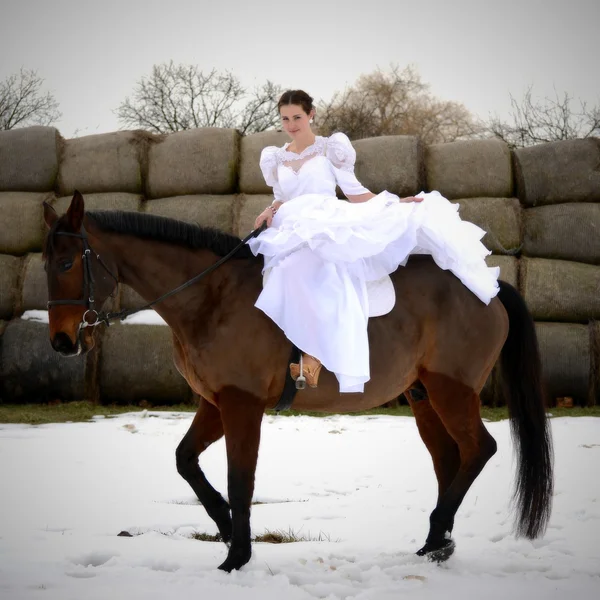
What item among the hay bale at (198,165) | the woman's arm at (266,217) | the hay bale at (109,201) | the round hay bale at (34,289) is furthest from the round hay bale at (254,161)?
the woman's arm at (266,217)

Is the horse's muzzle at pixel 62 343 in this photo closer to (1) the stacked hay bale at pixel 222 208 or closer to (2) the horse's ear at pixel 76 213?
(2) the horse's ear at pixel 76 213

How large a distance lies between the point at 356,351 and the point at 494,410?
189 inches

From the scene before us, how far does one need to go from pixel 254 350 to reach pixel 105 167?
6031 millimetres

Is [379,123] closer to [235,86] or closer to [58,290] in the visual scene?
[235,86]

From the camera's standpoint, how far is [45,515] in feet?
13.9

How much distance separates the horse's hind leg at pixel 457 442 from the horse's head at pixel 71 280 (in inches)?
64.3

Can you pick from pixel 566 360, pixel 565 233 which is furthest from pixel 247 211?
pixel 566 360

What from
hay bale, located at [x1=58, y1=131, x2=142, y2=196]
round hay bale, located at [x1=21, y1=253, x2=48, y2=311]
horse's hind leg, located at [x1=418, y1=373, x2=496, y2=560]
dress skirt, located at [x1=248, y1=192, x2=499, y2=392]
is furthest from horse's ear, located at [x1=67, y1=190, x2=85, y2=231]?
hay bale, located at [x1=58, y1=131, x2=142, y2=196]

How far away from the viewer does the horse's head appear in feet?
10.5

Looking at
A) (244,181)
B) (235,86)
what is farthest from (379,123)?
(244,181)

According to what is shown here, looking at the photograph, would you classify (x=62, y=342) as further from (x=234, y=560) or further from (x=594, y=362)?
(x=594, y=362)

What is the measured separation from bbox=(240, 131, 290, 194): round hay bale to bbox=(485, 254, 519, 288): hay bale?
260cm

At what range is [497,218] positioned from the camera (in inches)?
318

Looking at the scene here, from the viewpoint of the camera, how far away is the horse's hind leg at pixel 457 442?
3488mm
